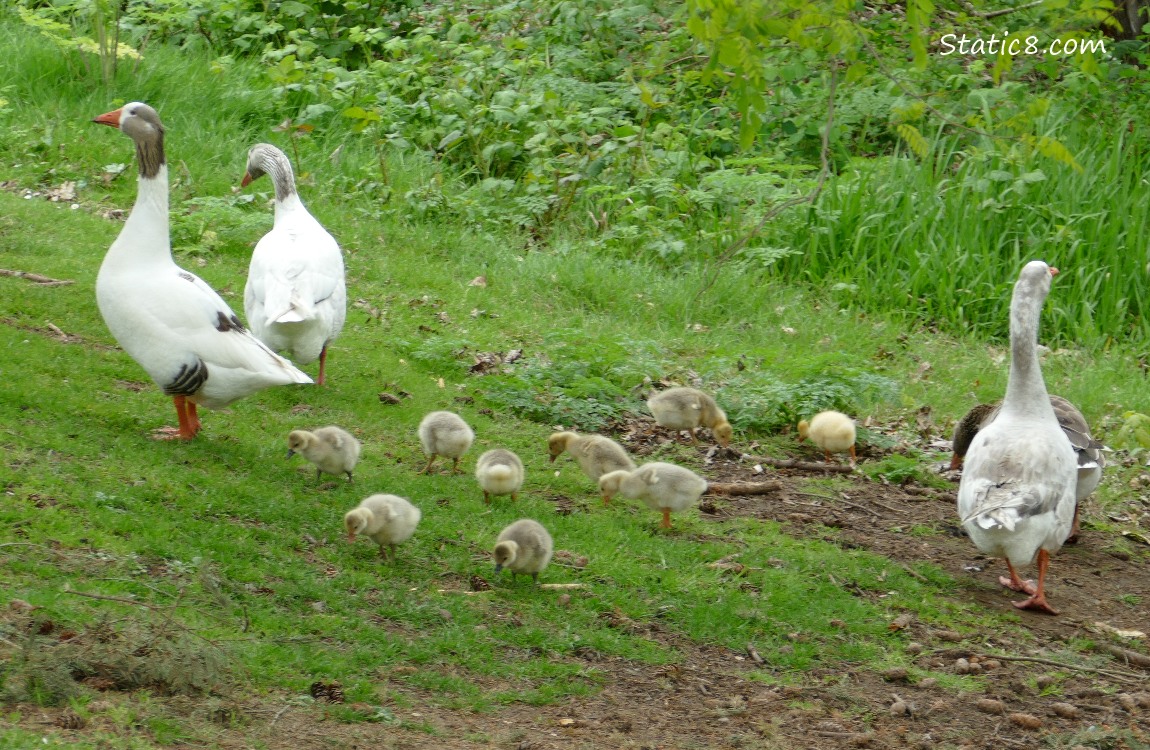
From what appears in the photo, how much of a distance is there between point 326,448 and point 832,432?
407 centimetres

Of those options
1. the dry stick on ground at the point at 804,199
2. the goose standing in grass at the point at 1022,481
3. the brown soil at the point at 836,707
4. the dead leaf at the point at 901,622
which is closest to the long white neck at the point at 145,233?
the brown soil at the point at 836,707

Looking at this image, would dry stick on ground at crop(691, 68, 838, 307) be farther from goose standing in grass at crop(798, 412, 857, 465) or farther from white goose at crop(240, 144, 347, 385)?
white goose at crop(240, 144, 347, 385)

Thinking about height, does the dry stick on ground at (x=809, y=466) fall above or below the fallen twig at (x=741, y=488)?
below

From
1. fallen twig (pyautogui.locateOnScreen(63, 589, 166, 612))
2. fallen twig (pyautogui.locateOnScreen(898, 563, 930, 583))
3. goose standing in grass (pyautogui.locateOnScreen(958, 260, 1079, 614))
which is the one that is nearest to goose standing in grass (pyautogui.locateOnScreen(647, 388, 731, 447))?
fallen twig (pyautogui.locateOnScreen(898, 563, 930, 583))

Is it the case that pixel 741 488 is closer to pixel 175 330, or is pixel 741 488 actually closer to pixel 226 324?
pixel 226 324

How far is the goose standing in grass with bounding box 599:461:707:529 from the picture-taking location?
755cm

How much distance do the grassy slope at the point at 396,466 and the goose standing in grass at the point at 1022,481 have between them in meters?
0.58

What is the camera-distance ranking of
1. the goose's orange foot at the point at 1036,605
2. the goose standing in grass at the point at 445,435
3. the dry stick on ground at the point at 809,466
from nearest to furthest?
the goose's orange foot at the point at 1036,605 < the goose standing in grass at the point at 445,435 < the dry stick on ground at the point at 809,466

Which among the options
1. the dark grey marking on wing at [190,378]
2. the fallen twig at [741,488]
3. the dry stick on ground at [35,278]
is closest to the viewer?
the dark grey marking on wing at [190,378]

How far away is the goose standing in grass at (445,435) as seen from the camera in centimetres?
795

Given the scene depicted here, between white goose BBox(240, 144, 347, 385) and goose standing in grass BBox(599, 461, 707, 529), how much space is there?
270 centimetres

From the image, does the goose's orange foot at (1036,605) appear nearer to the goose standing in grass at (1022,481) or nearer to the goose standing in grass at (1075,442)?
the goose standing in grass at (1022,481)

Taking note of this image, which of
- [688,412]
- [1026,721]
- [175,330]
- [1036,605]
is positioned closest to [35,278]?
[175,330]

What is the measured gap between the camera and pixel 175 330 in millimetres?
7492
